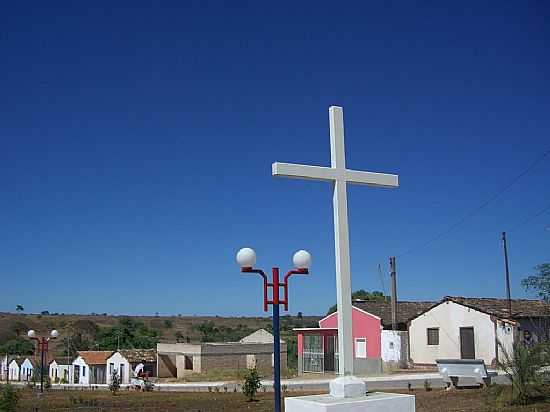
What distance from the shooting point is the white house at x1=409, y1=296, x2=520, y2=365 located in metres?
32.5

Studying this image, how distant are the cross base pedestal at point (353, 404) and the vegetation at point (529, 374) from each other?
926cm

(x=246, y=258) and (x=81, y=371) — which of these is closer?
(x=246, y=258)

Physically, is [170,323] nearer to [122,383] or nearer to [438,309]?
[122,383]

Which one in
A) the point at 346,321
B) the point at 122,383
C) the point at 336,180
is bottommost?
the point at 122,383

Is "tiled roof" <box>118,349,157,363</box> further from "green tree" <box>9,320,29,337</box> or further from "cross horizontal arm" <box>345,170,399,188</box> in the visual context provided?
"green tree" <box>9,320,29,337</box>

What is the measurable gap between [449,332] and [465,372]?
13567mm

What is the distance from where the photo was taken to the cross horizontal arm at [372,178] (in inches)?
329

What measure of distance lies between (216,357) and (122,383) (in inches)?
261

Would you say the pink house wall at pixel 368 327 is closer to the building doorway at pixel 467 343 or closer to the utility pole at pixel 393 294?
the utility pole at pixel 393 294

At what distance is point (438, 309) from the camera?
119 ft

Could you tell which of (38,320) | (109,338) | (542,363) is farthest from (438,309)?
(38,320)

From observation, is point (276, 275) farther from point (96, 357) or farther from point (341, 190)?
point (96, 357)

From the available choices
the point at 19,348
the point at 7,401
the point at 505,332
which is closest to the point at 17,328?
the point at 19,348

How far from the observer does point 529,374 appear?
51.1 ft
